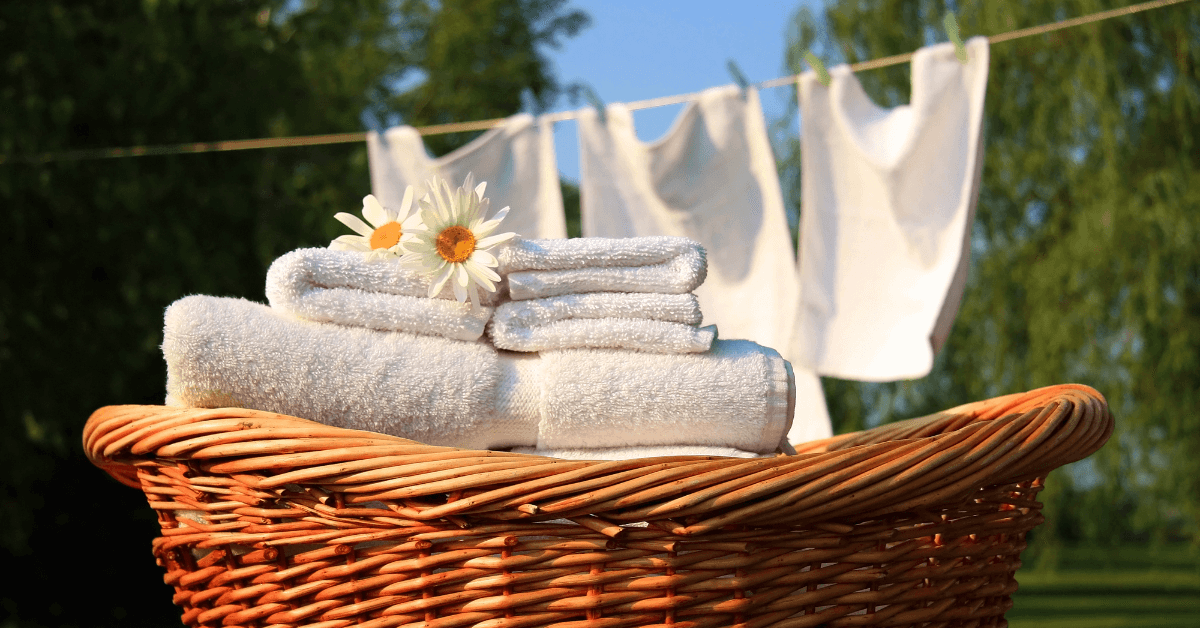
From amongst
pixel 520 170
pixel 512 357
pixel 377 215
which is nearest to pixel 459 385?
pixel 512 357

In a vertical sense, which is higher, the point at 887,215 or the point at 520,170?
the point at 520,170

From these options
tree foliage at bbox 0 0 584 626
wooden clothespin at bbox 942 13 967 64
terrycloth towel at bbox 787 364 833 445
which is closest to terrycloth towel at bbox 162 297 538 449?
terrycloth towel at bbox 787 364 833 445

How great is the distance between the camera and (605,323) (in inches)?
24.5

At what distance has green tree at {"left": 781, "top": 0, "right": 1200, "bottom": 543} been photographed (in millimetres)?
2225

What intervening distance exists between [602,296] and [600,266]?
0.9 inches

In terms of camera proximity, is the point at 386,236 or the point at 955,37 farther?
the point at 955,37

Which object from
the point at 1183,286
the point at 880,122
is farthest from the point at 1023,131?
the point at 880,122

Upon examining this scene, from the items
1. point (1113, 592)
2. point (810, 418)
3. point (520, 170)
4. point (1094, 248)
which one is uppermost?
point (520, 170)

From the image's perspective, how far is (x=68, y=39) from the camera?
6.66ft

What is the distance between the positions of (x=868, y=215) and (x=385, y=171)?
914 mm

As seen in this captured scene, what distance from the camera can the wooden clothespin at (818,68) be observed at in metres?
1.35

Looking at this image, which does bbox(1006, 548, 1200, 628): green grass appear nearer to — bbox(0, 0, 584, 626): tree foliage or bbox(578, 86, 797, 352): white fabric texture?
bbox(578, 86, 797, 352): white fabric texture

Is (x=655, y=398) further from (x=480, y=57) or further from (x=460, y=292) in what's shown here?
(x=480, y=57)

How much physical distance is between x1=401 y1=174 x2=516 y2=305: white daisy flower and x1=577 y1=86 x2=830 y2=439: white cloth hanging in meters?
0.82
